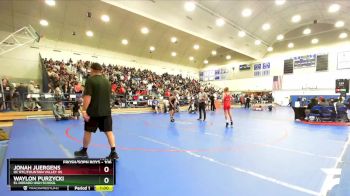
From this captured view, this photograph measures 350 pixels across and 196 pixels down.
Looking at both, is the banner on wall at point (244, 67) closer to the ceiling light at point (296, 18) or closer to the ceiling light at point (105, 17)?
the ceiling light at point (296, 18)

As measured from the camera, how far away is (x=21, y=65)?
17.5 meters

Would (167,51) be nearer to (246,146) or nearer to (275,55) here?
(275,55)

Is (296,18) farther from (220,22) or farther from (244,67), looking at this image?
(244,67)

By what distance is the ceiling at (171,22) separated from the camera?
14844mm

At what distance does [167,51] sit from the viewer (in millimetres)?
27234

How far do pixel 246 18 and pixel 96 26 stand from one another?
521 inches

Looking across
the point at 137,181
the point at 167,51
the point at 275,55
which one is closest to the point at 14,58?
the point at 167,51

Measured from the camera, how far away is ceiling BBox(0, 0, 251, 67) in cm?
1530

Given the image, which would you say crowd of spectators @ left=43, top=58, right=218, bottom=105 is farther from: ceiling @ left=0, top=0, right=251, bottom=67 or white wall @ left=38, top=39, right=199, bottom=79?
ceiling @ left=0, top=0, right=251, bottom=67

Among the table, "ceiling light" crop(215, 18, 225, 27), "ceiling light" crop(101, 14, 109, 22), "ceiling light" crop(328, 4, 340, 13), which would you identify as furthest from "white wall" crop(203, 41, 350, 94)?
"ceiling light" crop(101, 14, 109, 22)

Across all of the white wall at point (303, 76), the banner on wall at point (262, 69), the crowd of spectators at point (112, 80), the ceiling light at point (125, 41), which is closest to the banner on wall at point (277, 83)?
the white wall at point (303, 76)

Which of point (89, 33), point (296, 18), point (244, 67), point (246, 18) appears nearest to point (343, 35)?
point (296, 18)

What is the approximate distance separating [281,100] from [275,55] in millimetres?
6337

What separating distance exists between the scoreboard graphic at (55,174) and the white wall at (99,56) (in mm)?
21062
